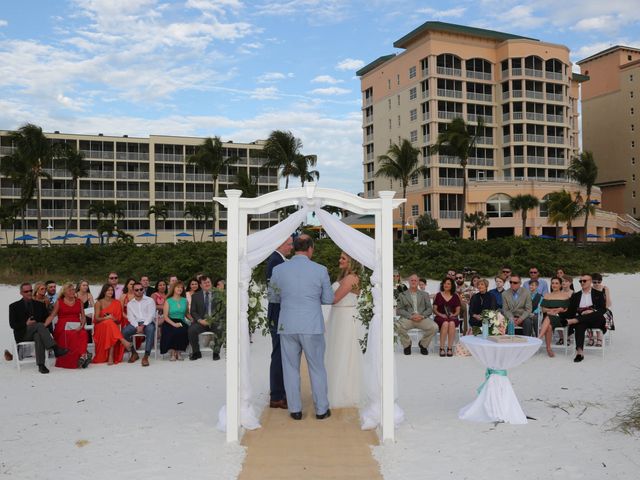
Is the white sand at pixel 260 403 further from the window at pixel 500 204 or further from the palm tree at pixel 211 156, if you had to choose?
the window at pixel 500 204

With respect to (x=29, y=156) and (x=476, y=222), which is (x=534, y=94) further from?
(x=29, y=156)

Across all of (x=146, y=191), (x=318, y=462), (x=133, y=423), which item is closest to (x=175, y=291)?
(x=133, y=423)

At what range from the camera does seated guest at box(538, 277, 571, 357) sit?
10398mm

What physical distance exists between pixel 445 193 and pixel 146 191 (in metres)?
34.2

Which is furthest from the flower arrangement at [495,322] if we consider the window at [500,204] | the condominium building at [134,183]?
the condominium building at [134,183]

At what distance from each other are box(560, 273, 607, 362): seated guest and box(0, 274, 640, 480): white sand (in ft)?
1.49

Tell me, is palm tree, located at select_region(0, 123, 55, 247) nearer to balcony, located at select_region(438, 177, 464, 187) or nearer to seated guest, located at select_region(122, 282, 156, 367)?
balcony, located at select_region(438, 177, 464, 187)

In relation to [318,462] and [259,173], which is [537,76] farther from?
[318,462]

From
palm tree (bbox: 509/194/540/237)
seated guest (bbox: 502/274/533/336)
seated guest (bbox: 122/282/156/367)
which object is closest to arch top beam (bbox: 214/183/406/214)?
seated guest (bbox: 122/282/156/367)

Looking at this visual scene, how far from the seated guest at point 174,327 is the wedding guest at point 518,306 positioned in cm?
558

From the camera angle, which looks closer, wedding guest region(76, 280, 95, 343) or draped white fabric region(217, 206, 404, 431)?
draped white fabric region(217, 206, 404, 431)

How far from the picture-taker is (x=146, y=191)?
2793 inches

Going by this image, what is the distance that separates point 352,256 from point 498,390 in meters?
2.16

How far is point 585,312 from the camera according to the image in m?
10.1
